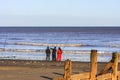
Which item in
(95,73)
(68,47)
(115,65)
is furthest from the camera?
(68,47)

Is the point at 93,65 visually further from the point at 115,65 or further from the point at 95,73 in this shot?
the point at 115,65

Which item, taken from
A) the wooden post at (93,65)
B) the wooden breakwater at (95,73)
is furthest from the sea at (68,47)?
the wooden post at (93,65)

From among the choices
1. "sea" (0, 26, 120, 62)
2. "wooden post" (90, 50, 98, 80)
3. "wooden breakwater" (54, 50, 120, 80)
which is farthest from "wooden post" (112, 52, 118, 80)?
"sea" (0, 26, 120, 62)

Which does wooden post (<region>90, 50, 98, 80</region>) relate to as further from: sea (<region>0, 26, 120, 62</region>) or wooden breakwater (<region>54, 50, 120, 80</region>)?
sea (<region>0, 26, 120, 62</region>)

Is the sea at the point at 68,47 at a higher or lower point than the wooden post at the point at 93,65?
higher

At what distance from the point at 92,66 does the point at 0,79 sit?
7668mm

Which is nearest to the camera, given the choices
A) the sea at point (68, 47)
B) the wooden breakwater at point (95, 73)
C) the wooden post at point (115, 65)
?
the wooden breakwater at point (95, 73)

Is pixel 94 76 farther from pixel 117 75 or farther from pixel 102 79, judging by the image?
pixel 117 75

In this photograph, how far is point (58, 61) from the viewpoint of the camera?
3300cm

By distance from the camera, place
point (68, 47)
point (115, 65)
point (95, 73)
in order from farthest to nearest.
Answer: point (68, 47) → point (115, 65) → point (95, 73)

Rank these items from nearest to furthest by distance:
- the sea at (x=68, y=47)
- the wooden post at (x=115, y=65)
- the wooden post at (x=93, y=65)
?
1. the wooden post at (x=93, y=65)
2. the wooden post at (x=115, y=65)
3. the sea at (x=68, y=47)

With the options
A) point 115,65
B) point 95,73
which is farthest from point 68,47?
point 95,73

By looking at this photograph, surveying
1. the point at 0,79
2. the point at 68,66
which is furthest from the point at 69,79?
the point at 0,79

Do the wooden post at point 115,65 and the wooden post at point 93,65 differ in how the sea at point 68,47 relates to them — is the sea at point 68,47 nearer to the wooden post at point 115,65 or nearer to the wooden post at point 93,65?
the wooden post at point 115,65
